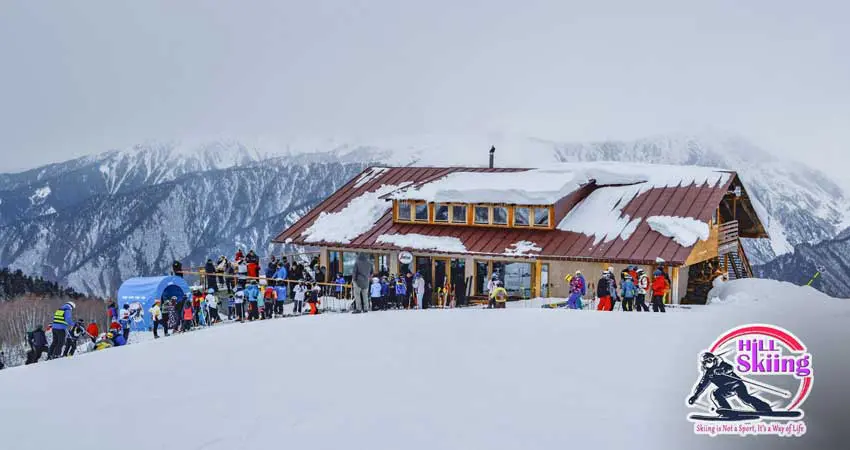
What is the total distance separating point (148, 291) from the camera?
93.8 ft

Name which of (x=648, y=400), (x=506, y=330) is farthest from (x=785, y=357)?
(x=506, y=330)

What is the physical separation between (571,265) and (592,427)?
16962mm

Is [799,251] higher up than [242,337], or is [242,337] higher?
[242,337]

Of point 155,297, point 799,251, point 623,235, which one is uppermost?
point 623,235

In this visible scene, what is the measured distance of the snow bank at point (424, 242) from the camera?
96.1 ft

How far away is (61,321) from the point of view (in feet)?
56.5

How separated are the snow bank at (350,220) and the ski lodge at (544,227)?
0.18 feet

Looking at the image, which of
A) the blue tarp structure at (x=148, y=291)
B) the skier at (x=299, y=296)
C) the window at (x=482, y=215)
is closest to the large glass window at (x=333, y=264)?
the blue tarp structure at (x=148, y=291)

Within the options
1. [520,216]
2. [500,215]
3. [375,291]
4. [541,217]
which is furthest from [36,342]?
[541,217]

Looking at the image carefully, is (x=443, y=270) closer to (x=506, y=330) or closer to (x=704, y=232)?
(x=704, y=232)

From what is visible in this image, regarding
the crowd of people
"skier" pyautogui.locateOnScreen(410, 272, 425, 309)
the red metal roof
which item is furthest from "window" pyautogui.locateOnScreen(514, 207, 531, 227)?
"skier" pyautogui.locateOnScreen(410, 272, 425, 309)

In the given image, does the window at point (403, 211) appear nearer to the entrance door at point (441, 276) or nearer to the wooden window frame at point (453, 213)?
the wooden window frame at point (453, 213)

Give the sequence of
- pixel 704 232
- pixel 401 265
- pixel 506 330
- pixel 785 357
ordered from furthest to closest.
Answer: pixel 401 265 → pixel 704 232 → pixel 506 330 → pixel 785 357

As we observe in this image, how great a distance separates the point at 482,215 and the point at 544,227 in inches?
103
